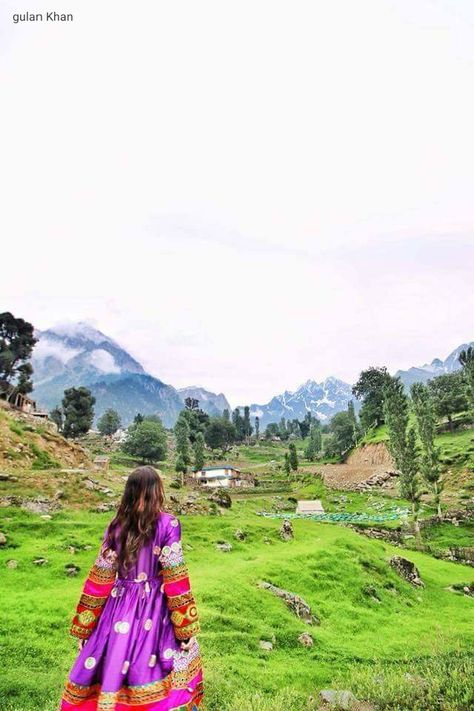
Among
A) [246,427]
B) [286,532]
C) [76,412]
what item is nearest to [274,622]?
[286,532]

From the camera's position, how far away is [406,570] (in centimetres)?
2178

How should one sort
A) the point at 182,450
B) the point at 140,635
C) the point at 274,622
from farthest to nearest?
the point at 182,450 → the point at 274,622 → the point at 140,635

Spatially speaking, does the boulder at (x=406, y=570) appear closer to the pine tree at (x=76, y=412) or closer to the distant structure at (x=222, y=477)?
the distant structure at (x=222, y=477)

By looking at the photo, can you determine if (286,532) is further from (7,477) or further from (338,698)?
(338,698)

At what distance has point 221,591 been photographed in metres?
14.3

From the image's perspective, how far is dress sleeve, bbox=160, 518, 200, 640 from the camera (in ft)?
16.8

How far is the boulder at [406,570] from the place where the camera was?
21.3 meters

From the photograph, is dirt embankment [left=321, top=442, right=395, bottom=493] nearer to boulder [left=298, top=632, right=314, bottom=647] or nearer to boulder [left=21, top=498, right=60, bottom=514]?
boulder [left=21, top=498, right=60, bottom=514]

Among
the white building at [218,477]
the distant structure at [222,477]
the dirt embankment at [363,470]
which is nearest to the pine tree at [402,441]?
the dirt embankment at [363,470]

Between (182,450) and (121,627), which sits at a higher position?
(121,627)

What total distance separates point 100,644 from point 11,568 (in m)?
12.5

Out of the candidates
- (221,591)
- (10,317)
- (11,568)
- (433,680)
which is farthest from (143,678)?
(10,317)

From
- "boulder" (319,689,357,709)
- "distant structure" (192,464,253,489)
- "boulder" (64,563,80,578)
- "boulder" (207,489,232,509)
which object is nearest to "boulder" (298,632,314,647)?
"boulder" (319,689,357,709)

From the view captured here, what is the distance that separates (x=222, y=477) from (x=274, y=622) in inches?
3287
